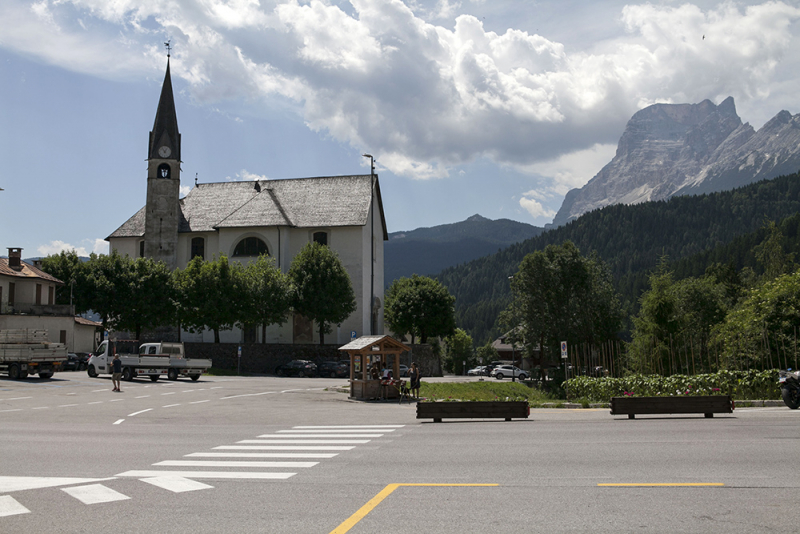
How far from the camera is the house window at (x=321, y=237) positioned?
63.9 m

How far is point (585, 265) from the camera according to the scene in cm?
6419

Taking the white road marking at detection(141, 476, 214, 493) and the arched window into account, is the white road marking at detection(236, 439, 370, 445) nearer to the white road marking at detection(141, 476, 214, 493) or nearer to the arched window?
the white road marking at detection(141, 476, 214, 493)

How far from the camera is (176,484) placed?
8555 millimetres

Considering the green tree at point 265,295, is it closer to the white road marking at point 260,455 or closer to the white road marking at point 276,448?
the white road marking at point 276,448

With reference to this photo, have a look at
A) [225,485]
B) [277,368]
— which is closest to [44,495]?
[225,485]

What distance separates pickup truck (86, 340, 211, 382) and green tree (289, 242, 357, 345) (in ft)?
59.0

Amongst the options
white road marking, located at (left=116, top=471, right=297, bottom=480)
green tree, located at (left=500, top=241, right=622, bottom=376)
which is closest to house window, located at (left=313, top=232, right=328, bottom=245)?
green tree, located at (left=500, top=241, right=622, bottom=376)

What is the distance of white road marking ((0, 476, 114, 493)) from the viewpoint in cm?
842

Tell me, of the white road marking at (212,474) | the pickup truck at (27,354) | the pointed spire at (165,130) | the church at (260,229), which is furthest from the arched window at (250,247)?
the white road marking at (212,474)

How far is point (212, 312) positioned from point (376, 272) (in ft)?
67.4

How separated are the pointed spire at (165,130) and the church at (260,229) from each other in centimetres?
9

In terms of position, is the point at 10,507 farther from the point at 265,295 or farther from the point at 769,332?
the point at 265,295

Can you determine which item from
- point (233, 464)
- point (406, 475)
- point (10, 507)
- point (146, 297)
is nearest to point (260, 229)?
point (146, 297)

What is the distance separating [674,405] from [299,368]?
37.0 metres
